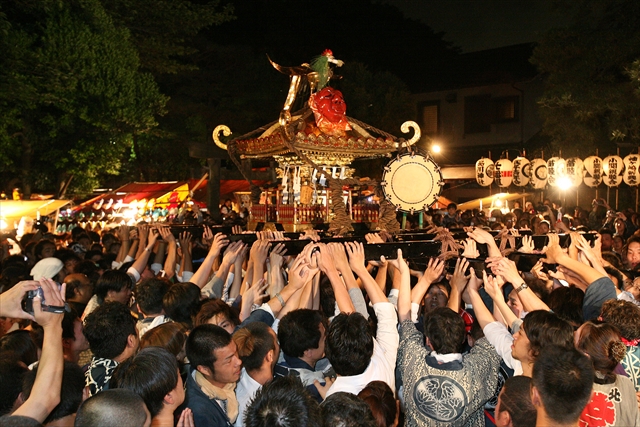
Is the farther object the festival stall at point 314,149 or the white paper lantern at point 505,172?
the white paper lantern at point 505,172

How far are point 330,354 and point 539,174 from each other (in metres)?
15.5

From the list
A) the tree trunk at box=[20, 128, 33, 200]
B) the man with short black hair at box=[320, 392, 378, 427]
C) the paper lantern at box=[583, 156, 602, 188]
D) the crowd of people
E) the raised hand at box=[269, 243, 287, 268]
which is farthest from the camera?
the paper lantern at box=[583, 156, 602, 188]

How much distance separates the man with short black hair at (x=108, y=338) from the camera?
3.73 m

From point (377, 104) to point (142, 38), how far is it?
11.5 metres

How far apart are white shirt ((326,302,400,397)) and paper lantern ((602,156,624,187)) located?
1334 cm

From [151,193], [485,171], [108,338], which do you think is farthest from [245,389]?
[151,193]

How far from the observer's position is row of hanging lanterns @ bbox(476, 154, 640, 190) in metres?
15.2

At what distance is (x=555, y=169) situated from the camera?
54.0 feet

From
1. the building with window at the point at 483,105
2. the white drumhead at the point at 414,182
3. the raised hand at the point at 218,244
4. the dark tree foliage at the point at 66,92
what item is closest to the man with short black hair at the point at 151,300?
the raised hand at the point at 218,244

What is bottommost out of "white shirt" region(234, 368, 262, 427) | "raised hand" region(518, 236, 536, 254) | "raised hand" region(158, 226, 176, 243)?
"white shirt" region(234, 368, 262, 427)

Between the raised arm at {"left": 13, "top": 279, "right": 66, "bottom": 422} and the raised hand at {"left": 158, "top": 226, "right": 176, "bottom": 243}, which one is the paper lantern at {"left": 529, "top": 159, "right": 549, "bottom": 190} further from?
the raised arm at {"left": 13, "top": 279, "right": 66, "bottom": 422}

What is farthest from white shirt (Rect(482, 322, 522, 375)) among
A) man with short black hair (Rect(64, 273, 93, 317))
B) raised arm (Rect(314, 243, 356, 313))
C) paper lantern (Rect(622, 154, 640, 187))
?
paper lantern (Rect(622, 154, 640, 187))

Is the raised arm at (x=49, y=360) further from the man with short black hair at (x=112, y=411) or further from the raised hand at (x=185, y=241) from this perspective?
the raised hand at (x=185, y=241)

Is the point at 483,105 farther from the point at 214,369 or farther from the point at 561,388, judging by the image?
the point at 561,388
